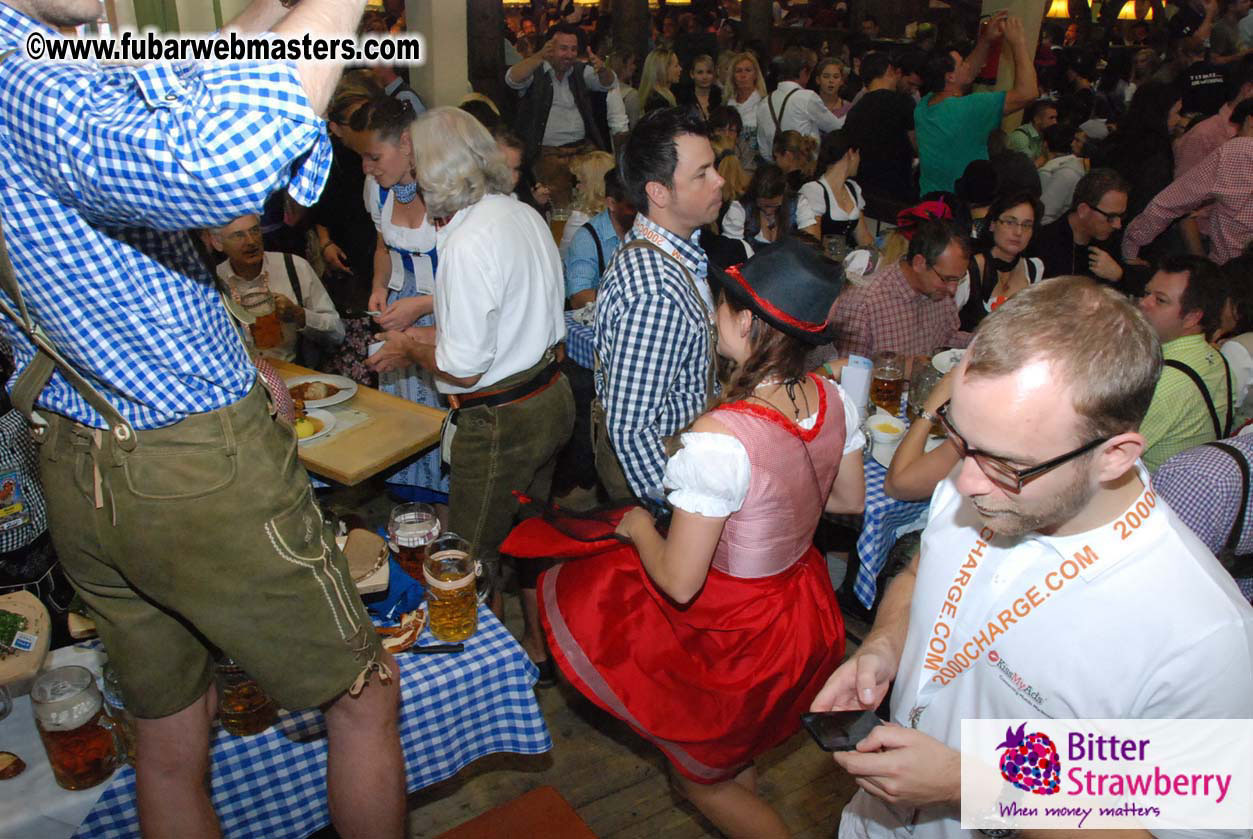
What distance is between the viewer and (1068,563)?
50.6 inches

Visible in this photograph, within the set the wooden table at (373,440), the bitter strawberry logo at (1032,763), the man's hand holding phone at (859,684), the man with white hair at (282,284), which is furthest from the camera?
the man with white hair at (282,284)

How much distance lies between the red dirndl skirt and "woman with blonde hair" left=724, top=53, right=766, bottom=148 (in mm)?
6785

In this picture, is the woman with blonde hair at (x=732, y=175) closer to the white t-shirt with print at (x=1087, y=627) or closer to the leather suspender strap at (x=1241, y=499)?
the leather suspender strap at (x=1241, y=499)

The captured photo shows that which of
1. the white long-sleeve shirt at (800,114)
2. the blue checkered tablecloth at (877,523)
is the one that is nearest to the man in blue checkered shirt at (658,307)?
the blue checkered tablecloth at (877,523)

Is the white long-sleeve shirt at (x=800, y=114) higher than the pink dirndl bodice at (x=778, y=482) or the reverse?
higher

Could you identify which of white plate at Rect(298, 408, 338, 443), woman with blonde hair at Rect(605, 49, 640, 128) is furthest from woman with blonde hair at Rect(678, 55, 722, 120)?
white plate at Rect(298, 408, 338, 443)

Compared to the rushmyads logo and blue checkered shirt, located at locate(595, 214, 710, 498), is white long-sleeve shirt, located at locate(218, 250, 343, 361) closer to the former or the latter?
blue checkered shirt, located at locate(595, 214, 710, 498)

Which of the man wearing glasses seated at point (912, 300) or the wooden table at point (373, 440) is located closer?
the wooden table at point (373, 440)

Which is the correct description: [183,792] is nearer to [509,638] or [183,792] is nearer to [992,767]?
[509,638]

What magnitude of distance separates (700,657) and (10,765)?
1506 millimetres

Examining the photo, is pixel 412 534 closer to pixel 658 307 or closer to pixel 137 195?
pixel 658 307

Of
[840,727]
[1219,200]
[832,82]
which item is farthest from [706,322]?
[832,82]

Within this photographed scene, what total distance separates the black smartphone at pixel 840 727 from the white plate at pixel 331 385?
2.42m

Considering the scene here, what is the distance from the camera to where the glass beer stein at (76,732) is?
1.64 meters
